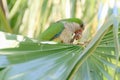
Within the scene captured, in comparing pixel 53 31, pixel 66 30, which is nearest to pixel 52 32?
pixel 53 31

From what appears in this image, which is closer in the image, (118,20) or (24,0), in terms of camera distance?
(118,20)

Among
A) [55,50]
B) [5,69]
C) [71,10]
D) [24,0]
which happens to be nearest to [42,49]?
[55,50]

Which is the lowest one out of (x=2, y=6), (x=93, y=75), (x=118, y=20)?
(x=93, y=75)

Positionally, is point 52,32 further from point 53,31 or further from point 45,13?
point 45,13

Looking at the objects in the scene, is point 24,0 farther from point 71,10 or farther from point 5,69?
point 5,69

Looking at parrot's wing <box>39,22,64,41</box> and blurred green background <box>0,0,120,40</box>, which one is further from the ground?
blurred green background <box>0,0,120,40</box>
